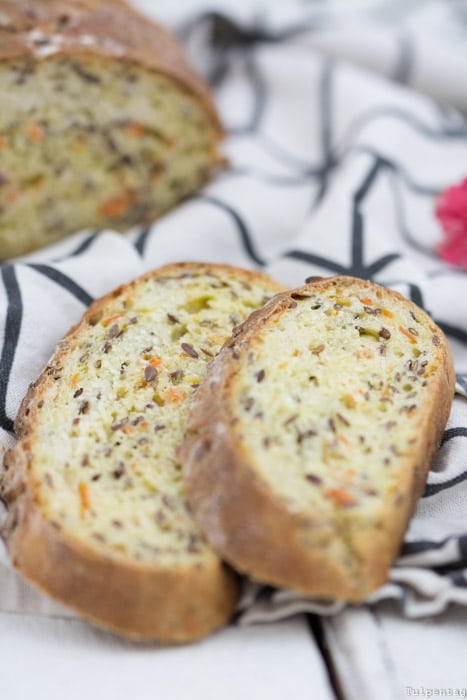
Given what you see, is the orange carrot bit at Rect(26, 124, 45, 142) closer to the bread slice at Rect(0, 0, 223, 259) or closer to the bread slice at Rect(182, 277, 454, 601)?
the bread slice at Rect(0, 0, 223, 259)

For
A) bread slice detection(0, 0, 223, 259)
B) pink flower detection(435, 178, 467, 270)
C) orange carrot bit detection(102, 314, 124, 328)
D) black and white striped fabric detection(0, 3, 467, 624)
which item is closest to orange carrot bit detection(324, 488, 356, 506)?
black and white striped fabric detection(0, 3, 467, 624)

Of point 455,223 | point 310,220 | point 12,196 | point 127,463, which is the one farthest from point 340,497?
point 12,196

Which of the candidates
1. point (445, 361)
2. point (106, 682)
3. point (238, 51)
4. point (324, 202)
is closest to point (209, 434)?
point (106, 682)

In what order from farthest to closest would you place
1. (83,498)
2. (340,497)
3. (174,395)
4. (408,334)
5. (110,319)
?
1. (110,319)
2. (408,334)
3. (174,395)
4. (83,498)
5. (340,497)

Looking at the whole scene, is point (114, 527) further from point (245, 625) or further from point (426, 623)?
point (426, 623)

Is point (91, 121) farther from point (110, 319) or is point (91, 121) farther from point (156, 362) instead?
point (156, 362)

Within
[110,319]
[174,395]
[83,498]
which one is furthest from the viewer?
[110,319]
